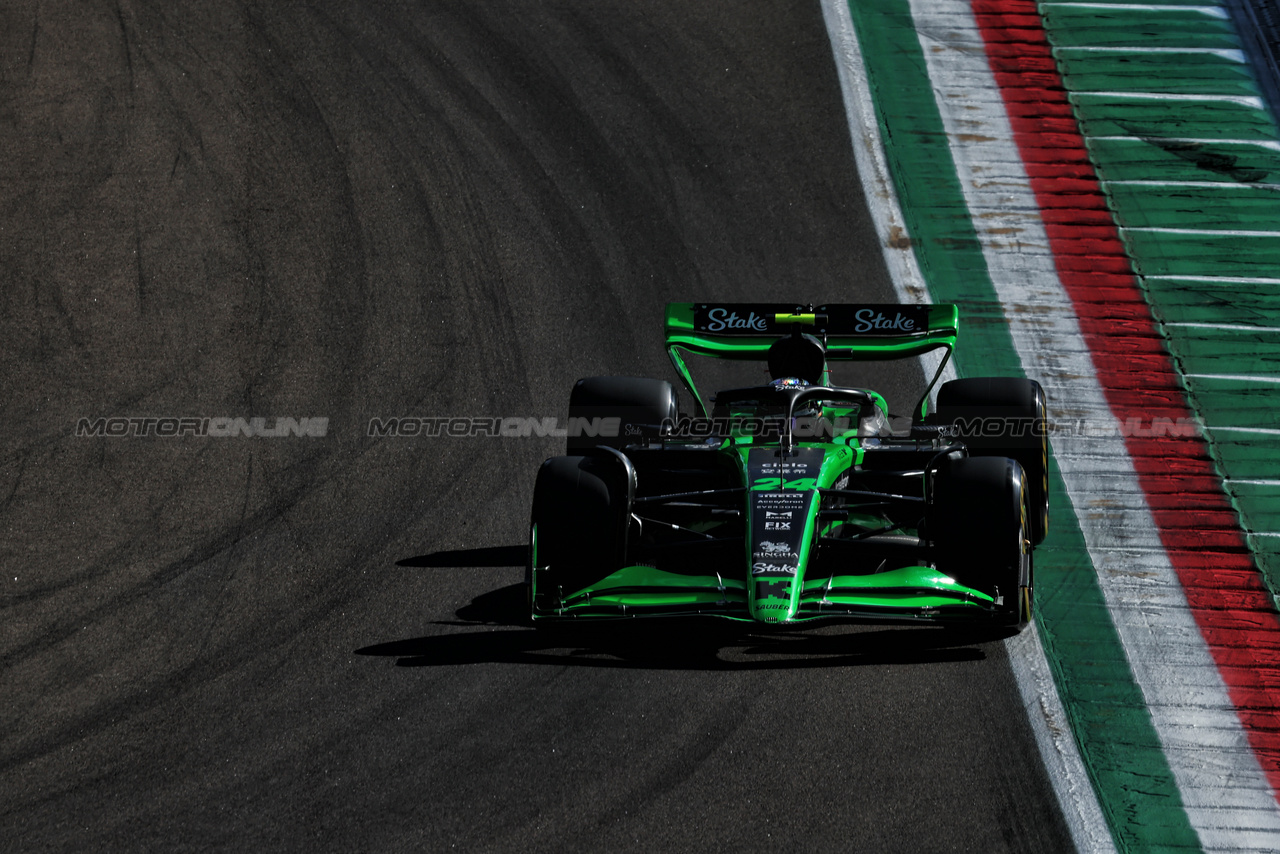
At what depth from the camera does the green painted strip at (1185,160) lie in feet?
41.7

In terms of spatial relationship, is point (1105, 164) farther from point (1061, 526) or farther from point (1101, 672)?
point (1101, 672)

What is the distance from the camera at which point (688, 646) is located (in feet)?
24.8

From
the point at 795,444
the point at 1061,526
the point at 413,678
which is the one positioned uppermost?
the point at 795,444

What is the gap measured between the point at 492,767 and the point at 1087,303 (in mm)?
7071

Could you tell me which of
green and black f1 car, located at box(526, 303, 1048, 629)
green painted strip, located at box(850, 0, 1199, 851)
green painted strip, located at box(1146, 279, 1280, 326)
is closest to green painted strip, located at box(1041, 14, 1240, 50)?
green painted strip, located at box(850, 0, 1199, 851)

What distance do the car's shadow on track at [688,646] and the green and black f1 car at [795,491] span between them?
0.33 meters

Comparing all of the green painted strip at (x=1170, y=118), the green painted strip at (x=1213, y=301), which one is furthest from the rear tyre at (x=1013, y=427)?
the green painted strip at (x=1170, y=118)

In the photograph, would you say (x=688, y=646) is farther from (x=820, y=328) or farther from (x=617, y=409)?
(x=820, y=328)

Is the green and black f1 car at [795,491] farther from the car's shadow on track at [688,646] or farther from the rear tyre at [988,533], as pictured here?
the car's shadow on track at [688,646]

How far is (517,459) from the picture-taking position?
998 centimetres

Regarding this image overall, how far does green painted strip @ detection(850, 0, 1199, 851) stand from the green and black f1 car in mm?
479

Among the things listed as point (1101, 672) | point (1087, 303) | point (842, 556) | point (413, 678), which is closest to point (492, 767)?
point (413, 678)

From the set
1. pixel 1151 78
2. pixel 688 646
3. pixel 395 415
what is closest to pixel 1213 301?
pixel 1151 78

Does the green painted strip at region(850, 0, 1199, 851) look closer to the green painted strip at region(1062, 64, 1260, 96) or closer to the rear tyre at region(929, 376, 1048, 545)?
the rear tyre at region(929, 376, 1048, 545)
